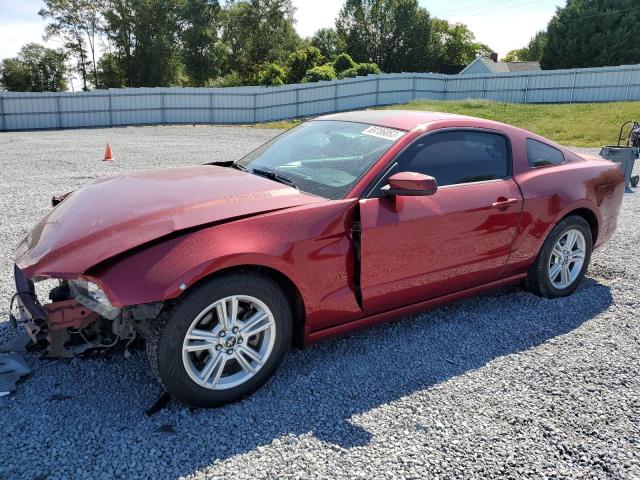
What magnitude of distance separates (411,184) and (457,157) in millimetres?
864

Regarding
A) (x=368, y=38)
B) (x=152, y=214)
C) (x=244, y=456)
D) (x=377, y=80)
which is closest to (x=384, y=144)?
(x=152, y=214)

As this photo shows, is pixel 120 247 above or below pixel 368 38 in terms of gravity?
below

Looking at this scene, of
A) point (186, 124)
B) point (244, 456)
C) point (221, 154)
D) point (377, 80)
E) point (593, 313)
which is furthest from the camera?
point (377, 80)

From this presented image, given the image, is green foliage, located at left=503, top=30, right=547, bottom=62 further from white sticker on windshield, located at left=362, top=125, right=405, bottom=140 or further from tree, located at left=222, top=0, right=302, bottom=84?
white sticker on windshield, located at left=362, top=125, right=405, bottom=140

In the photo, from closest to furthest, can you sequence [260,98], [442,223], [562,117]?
[442,223] < [562,117] < [260,98]

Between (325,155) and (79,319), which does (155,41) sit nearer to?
(325,155)

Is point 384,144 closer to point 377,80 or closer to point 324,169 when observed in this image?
point 324,169

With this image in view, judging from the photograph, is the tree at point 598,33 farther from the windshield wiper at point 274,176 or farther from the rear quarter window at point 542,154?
the windshield wiper at point 274,176

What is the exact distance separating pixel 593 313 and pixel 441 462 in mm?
2502

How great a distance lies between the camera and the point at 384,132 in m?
3.72

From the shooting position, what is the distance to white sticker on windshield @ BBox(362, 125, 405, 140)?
3623 millimetres

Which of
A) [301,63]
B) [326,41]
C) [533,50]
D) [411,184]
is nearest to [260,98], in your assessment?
[301,63]

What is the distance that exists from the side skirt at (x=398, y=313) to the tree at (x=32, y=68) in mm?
51347

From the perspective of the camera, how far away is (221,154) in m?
13.5
